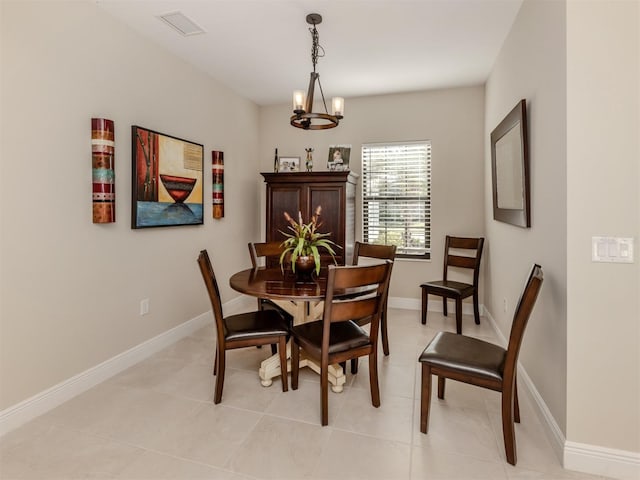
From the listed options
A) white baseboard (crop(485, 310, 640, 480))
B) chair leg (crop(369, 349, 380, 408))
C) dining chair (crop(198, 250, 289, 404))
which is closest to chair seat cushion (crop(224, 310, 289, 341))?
dining chair (crop(198, 250, 289, 404))

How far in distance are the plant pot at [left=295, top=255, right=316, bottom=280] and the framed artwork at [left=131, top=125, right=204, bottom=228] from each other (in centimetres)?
141

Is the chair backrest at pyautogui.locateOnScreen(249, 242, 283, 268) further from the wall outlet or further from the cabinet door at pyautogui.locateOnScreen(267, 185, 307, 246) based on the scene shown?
the wall outlet

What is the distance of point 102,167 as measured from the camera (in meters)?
2.49

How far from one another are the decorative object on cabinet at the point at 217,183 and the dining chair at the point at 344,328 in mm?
2104

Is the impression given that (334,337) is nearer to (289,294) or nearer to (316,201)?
(289,294)

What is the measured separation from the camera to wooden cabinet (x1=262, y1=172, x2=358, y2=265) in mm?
4070

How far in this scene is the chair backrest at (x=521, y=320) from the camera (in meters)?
1.64

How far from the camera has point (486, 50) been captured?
10.6ft

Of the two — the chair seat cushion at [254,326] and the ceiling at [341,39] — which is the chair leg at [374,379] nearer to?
the chair seat cushion at [254,326]
